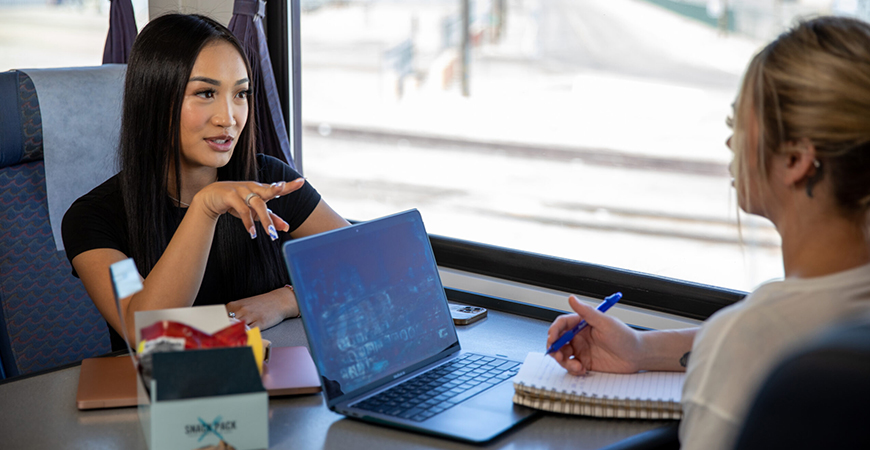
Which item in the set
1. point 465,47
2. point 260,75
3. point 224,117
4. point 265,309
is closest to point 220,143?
point 224,117

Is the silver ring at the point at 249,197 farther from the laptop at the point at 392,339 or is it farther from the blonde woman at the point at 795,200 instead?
the blonde woman at the point at 795,200

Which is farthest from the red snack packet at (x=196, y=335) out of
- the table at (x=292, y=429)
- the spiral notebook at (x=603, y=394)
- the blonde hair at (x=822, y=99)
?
the blonde hair at (x=822, y=99)

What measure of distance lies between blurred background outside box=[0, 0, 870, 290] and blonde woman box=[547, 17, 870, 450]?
1.22 metres

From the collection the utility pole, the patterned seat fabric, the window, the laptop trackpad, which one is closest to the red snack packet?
the laptop trackpad

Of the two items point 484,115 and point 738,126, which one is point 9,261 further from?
point 484,115

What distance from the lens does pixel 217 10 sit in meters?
2.11

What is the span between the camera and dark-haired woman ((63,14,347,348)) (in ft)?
4.41

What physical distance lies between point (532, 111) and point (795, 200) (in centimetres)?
337

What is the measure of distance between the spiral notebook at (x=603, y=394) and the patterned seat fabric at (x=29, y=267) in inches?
43.7

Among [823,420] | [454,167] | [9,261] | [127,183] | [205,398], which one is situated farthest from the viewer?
[454,167]

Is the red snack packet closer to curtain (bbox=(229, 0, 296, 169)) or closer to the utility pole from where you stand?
curtain (bbox=(229, 0, 296, 169))

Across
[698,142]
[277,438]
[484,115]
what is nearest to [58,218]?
[277,438]

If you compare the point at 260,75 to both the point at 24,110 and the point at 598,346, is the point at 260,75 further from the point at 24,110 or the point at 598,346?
the point at 598,346

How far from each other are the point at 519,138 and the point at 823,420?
4.15 m
